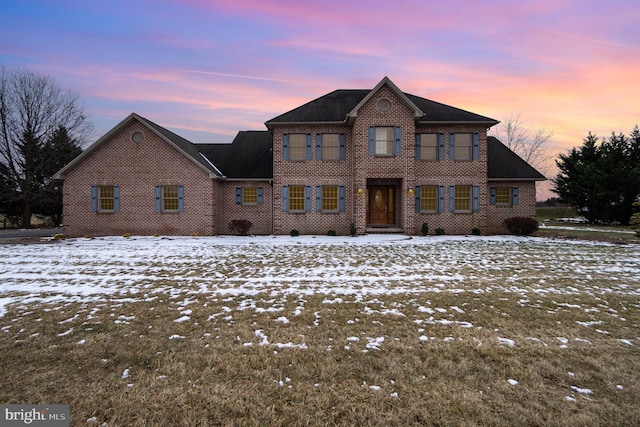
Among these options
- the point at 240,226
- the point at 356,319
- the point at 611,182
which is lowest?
the point at 356,319

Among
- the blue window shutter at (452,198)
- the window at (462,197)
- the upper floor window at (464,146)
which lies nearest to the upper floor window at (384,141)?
the upper floor window at (464,146)

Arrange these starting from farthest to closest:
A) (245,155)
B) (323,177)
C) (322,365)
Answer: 1. (245,155)
2. (323,177)
3. (322,365)

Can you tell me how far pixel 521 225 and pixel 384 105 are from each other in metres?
11.3

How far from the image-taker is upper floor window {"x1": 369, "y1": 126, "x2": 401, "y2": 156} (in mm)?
17875

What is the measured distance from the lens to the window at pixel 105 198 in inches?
731

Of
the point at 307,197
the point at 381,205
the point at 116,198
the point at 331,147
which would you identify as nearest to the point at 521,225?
the point at 381,205

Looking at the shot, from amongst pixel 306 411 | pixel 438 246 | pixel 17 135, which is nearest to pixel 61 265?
pixel 306 411

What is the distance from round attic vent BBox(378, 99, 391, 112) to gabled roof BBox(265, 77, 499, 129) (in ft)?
2.30

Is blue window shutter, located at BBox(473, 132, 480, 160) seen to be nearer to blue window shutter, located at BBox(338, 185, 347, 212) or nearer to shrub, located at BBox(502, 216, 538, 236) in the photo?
shrub, located at BBox(502, 216, 538, 236)

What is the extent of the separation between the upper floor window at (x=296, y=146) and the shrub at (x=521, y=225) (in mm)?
13427

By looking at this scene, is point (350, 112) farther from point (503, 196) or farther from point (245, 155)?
point (503, 196)

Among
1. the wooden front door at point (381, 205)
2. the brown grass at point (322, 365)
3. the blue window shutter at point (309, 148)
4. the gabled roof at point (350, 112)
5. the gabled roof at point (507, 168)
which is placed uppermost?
the gabled roof at point (350, 112)

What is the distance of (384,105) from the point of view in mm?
17750

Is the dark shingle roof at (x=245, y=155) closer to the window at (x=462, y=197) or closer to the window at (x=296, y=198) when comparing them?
the window at (x=296, y=198)
